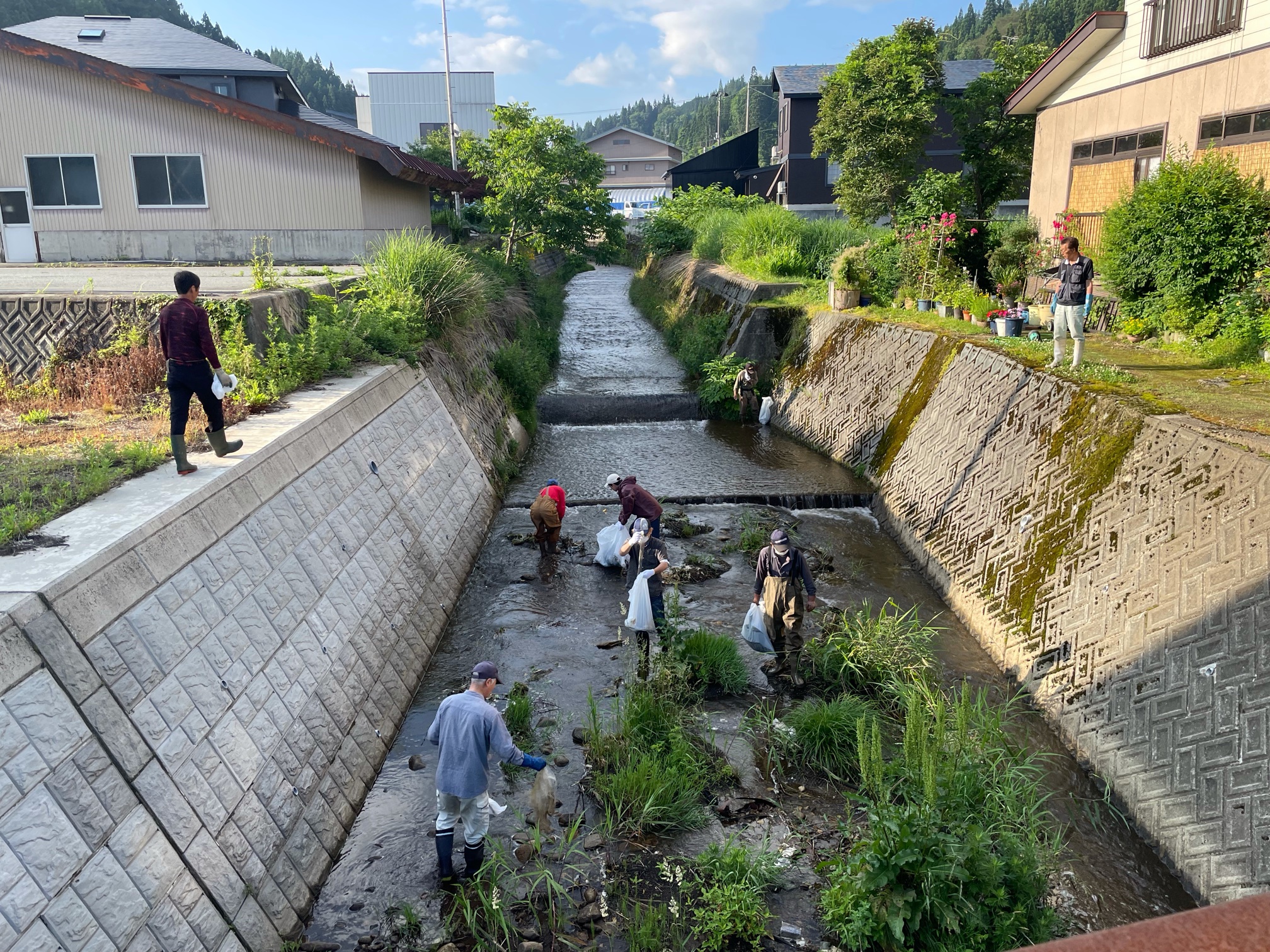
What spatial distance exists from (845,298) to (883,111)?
451 inches

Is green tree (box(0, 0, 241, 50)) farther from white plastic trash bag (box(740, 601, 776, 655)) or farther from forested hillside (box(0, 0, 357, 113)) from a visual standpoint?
white plastic trash bag (box(740, 601, 776, 655))

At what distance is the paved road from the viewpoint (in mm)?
13563

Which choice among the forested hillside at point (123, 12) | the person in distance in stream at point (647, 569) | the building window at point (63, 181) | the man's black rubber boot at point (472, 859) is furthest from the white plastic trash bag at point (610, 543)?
the forested hillside at point (123, 12)

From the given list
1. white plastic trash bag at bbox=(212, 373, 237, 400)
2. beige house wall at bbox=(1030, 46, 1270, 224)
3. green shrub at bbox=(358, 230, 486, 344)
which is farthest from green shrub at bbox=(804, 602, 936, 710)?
beige house wall at bbox=(1030, 46, 1270, 224)

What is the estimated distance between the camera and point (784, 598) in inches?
350

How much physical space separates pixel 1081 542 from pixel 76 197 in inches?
950

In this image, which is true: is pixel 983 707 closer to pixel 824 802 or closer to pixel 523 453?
pixel 824 802

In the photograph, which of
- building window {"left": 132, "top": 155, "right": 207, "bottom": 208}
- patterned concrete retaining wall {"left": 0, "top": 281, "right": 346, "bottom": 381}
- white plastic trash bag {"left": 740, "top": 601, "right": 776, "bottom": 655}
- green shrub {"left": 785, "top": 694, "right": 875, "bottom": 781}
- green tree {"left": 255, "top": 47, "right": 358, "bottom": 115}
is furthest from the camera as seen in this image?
green tree {"left": 255, "top": 47, "right": 358, "bottom": 115}

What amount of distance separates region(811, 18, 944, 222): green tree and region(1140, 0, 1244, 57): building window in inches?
465

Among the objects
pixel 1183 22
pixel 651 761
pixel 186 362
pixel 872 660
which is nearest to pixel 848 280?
pixel 1183 22

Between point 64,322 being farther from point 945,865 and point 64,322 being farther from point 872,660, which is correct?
point 945,865

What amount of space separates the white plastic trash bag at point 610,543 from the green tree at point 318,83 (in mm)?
101644

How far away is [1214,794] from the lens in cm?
595

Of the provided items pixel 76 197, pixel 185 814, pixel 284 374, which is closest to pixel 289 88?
pixel 76 197
